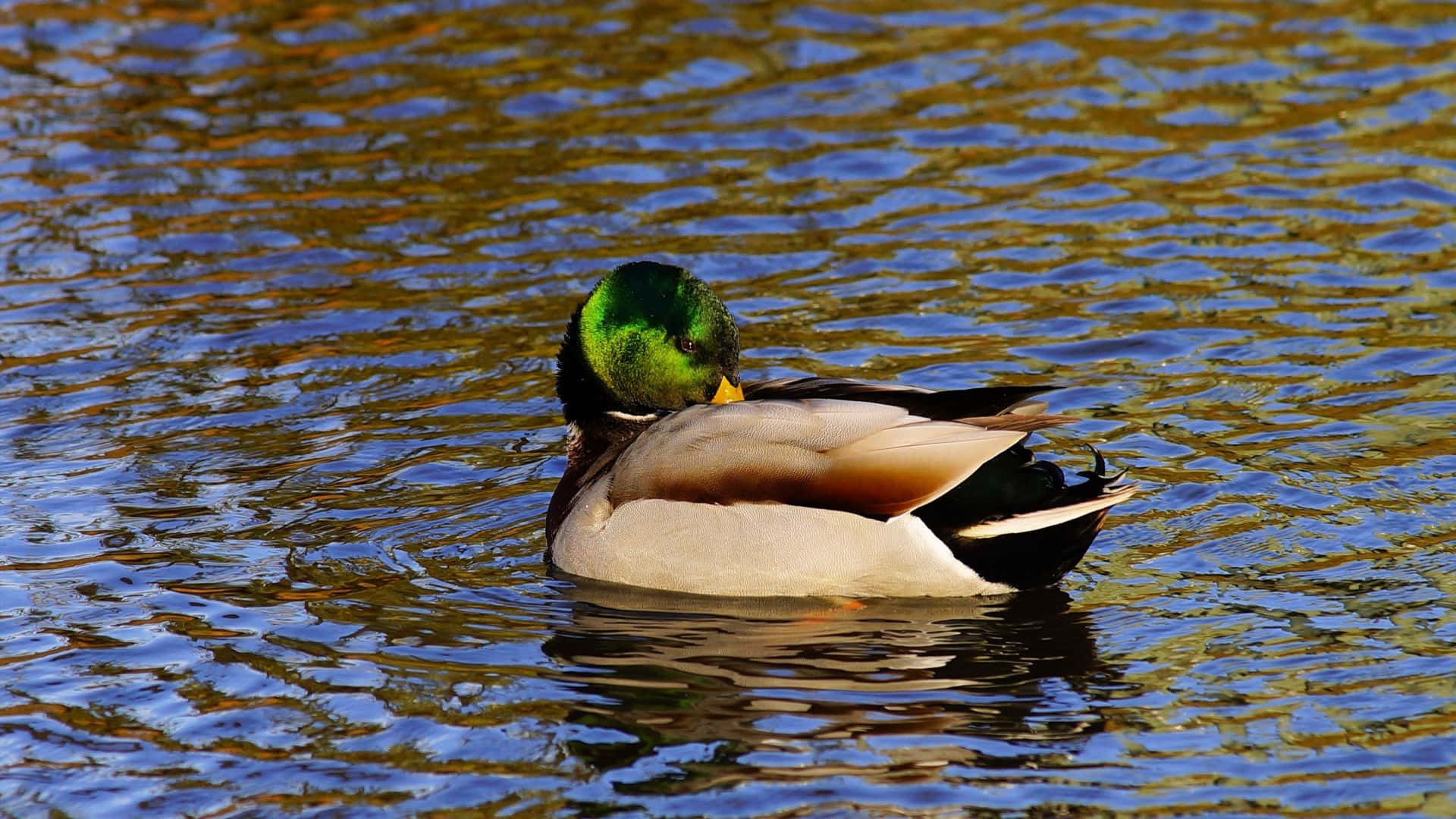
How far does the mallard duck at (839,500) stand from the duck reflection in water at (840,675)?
99mm

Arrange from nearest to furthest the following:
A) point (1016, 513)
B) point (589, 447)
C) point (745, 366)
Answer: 1. point (1016, 513)
2. point (589, 447)
3. point (745, 366)

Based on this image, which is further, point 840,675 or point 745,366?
point 745,366

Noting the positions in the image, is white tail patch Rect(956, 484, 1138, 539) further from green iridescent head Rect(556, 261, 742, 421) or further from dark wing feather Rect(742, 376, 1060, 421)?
green iridescent head Rect(556, 261, 742, 421)

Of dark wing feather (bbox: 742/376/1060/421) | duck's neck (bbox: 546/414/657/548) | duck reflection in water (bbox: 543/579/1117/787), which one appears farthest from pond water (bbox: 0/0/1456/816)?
dark wing feather (bbox: 742/376/1060/421)

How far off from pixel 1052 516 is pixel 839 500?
62 centimetres

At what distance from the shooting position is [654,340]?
6.56 meters

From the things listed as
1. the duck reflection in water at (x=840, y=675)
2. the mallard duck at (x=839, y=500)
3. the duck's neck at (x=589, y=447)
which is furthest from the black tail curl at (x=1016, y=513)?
the duck's neck at (x=589, y=447)

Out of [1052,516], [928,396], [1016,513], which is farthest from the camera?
[928,396]

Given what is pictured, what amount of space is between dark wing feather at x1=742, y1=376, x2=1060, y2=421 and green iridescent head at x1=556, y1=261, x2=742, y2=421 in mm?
420

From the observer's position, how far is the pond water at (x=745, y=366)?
498cm

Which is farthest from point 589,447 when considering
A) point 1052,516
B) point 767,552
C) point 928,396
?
point 1052,516

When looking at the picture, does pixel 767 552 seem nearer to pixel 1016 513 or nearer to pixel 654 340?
pixel 1016 513

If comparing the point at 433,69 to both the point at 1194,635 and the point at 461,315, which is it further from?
the point at 1194,635

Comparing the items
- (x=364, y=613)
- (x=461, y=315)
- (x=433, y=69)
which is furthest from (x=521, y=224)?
(x=364, y=613)
